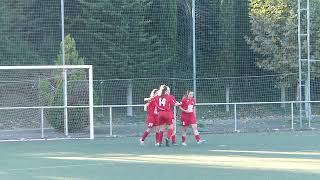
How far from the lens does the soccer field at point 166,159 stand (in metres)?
10.7

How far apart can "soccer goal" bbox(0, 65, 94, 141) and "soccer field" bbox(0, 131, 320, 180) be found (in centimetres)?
175

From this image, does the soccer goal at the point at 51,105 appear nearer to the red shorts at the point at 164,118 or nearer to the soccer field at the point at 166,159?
the soccer field at the point at 166,159

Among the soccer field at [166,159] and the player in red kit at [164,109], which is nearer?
the soccer field at [166,159]

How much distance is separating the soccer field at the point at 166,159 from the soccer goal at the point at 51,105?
5.73ft

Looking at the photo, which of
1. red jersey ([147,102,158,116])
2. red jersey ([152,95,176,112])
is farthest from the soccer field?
red jersey ([152,95,176,112])

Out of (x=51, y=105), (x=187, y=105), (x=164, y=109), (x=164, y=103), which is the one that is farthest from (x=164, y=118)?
(x=51, y=105)

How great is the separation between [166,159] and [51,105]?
880 cm

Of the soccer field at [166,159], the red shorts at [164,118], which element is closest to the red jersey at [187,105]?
the red shorts at [164,118]

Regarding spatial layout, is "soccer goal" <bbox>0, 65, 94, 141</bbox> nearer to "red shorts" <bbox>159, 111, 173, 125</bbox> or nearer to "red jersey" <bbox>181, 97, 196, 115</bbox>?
"red shorts" <bbox>159, 111, 173, 125</bbox>

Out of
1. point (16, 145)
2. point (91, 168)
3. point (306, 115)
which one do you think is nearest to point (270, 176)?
point (91, 168)

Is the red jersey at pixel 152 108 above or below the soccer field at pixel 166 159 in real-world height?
above

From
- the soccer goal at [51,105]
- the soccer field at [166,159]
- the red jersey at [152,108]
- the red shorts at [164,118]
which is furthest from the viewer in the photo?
the soccer goal at [51,105]

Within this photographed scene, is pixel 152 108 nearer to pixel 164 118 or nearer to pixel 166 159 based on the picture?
pixel 164 118

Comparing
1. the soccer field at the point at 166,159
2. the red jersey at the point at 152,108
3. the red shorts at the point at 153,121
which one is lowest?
the soccer field at the point at 166,159
